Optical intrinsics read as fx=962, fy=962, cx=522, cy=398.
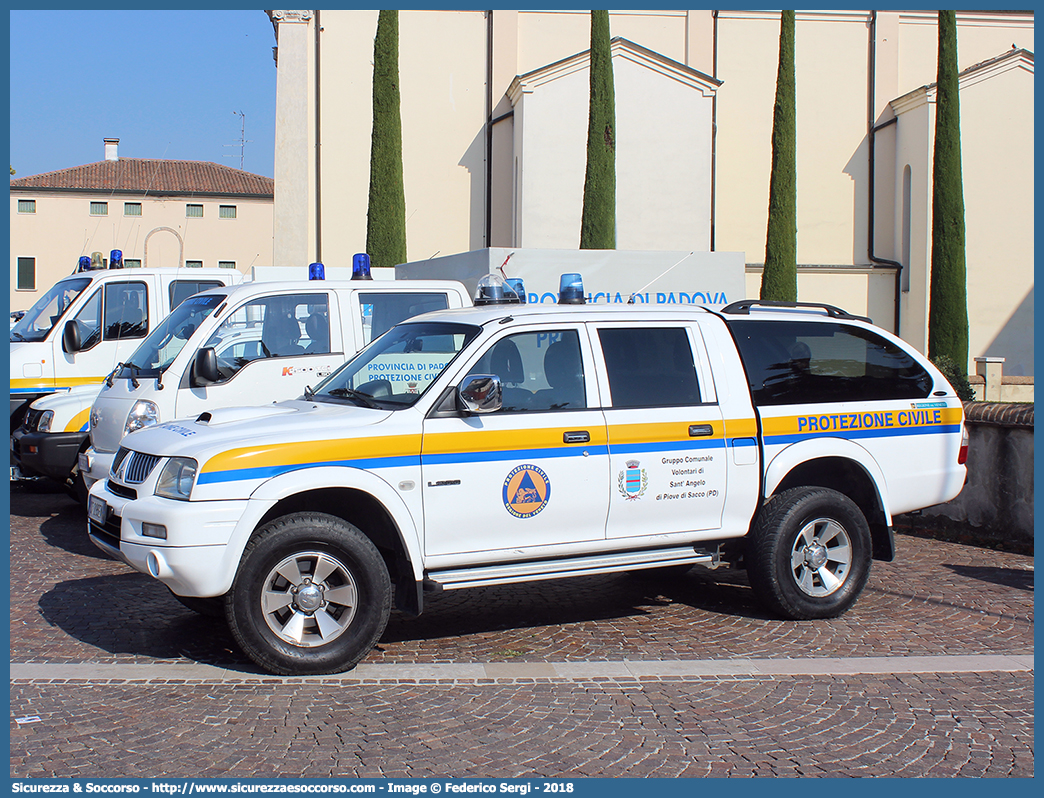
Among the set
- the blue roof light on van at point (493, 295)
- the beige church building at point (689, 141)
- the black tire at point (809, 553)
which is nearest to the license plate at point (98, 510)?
the blue roof light on van at point (493, 295)

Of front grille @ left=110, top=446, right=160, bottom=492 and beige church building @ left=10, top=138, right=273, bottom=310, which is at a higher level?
beige church building @ left=10, top=138, right=273, bottom=310

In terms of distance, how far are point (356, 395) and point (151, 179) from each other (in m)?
55.8

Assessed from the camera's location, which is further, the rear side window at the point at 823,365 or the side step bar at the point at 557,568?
the rear side window at the point at 823,365

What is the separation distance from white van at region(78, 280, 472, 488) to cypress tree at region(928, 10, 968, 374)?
64.0 feet

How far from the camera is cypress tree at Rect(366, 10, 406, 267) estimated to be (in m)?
23.4

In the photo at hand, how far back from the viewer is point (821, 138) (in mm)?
28109

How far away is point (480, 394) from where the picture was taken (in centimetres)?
520

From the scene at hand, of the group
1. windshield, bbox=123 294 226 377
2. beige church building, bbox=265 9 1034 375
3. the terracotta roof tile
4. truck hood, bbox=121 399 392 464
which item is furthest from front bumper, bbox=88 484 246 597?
the terracotta roof tile

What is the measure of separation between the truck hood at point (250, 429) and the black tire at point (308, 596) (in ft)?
1.44

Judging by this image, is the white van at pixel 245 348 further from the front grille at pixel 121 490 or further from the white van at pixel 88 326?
the white van at pixel 88 326

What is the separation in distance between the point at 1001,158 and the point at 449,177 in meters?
15.0

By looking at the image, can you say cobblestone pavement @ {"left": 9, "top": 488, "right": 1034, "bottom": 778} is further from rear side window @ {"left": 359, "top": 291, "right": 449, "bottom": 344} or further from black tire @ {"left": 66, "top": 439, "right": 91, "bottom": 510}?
rear side window @ {"left": 359, "top": 291, "right": 449, "bottom": 344}

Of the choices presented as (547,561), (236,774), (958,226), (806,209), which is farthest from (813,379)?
(806,209)

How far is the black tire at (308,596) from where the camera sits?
494 cm
